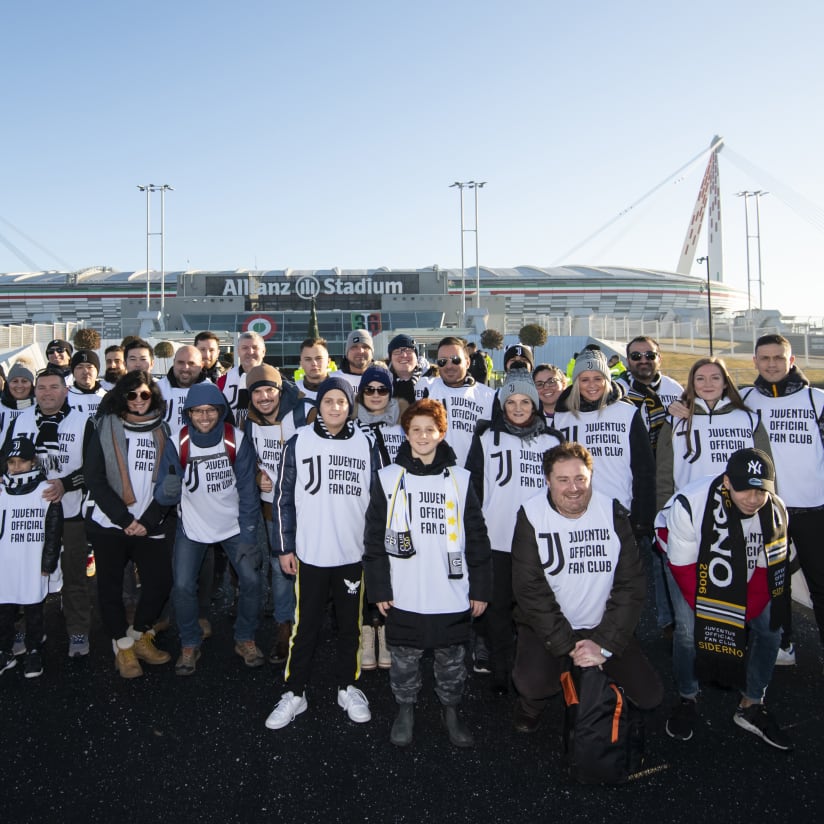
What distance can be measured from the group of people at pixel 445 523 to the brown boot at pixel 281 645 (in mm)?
15

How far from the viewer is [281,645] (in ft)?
13.7

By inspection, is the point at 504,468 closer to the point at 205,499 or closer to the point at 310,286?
the point at 205,499

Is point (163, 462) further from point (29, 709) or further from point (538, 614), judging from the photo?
point (538, 614)

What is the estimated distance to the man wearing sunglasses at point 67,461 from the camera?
427 centimetres

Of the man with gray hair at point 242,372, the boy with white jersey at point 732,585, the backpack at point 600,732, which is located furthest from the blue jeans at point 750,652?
the man with gray hair at point 242,372

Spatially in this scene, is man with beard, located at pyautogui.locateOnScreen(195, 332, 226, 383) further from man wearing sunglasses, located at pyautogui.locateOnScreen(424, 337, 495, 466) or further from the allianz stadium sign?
the allianz stadium sign

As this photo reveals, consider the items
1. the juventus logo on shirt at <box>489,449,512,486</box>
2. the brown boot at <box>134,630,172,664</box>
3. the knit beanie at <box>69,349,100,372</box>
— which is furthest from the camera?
the knit beanie at <box>69,349,100,372</box>

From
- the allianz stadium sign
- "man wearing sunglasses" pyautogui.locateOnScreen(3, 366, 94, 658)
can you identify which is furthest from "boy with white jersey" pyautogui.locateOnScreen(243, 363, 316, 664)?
the allianz stadium sign

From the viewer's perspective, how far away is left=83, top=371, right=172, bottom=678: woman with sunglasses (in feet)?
12.9

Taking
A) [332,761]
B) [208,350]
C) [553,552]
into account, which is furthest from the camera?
[208,350]

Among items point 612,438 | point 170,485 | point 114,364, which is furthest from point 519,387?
point 114,364

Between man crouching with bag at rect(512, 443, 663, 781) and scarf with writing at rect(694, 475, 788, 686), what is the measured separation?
0.34 metres

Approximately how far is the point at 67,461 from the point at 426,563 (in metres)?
2.96

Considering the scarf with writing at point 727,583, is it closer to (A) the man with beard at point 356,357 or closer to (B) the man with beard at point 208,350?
(A) the man with beard at point 356,357
